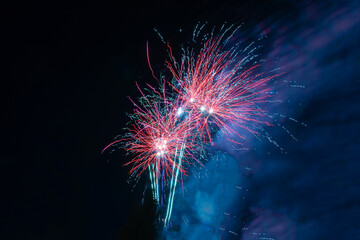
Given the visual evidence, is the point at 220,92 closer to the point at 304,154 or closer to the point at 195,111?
the point at 195,111

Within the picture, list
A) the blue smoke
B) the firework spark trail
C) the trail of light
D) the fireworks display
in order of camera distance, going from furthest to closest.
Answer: the trail of light, the fireworks display, the firework spark trail, the blue smoke

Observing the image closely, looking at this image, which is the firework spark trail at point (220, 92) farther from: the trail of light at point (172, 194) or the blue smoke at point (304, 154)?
the trail of light at point (172, 194)

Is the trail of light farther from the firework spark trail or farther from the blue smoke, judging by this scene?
the blue smoke

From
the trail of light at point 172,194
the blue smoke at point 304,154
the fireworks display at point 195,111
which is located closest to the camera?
the blue smoke at point 304,154

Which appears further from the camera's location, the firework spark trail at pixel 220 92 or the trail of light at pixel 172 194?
the trail of light at pixel 172 194

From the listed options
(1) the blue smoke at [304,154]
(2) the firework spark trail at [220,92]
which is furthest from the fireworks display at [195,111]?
(1) the blue smoke at [304,154]

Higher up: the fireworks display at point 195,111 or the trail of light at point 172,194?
the fireworks display at point 195,111

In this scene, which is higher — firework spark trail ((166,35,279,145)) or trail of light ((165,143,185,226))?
firework spark trail ((166,35,279,145))

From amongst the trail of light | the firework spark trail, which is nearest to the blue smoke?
the firework spark trail

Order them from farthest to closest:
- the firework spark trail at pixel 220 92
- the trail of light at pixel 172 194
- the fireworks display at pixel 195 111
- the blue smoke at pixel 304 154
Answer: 1. the trail of light at pixel 172 194
2. the fireworks display at pixel 195 111
3. the firework spark trail at pixel 220 92
4. the blue smoke at pixel 304 154
